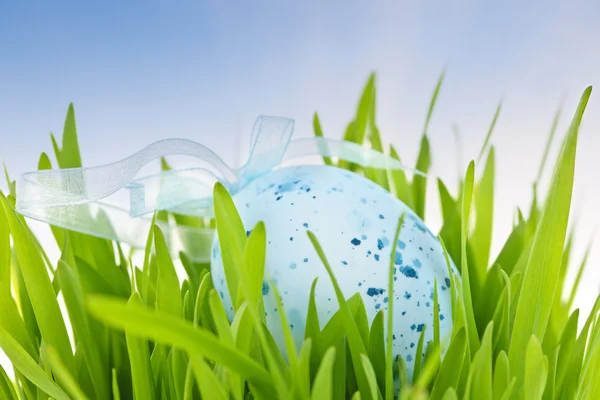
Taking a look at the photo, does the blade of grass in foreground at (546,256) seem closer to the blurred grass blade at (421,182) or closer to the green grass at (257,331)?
the green grass at (257,331)

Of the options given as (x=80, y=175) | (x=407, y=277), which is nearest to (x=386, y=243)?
(x=407, y=277)

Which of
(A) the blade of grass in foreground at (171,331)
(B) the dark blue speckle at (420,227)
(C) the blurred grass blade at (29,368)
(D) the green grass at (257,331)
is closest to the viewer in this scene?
(A) the blade of grass in foreground at (171,331)

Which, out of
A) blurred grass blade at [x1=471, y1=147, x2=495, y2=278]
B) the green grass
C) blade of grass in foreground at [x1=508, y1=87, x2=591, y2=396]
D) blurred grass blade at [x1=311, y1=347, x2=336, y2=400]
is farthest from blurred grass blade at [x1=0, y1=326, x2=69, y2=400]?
blurred grass blade at [x1=471, y1=147, x2=495, y2=278]

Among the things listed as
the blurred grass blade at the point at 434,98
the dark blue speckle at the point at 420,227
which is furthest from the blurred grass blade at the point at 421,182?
the dark blue speckle at the point at 420,227

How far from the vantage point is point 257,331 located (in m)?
0.37

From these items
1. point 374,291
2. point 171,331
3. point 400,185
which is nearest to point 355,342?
point 374,291

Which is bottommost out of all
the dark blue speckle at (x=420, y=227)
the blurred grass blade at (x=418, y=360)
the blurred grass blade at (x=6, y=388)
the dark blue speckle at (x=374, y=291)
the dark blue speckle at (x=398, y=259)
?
the blurred grass blade at (x=6, y=388)

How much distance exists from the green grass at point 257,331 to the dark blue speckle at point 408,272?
40mm

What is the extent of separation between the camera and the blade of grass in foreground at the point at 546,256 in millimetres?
418

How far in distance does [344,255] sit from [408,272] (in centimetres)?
6

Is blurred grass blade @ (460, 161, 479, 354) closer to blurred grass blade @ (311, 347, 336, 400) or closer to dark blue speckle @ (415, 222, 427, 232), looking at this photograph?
dark blue speckle @ (415, 222, 427, 232)

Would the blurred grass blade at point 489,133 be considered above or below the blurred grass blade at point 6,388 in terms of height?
above

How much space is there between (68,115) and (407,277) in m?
0.44

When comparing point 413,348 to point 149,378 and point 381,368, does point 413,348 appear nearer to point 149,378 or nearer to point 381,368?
point 381,368
